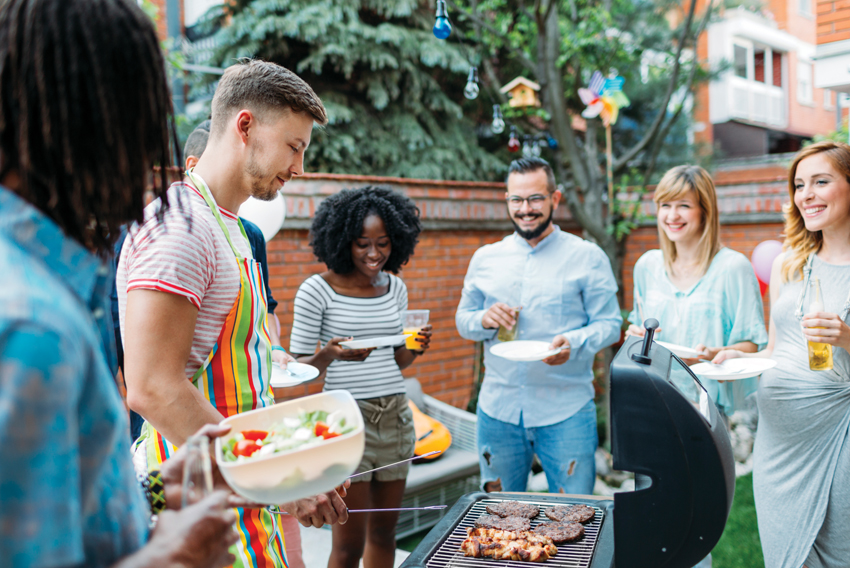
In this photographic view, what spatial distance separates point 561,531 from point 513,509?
227mm

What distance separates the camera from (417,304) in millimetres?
5195

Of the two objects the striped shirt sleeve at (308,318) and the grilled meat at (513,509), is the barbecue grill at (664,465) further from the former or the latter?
the striped shirt sleeve at (308,318)

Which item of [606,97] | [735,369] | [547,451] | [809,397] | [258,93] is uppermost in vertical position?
[606,97]

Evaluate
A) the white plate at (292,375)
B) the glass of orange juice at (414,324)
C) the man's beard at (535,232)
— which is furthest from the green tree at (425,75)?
the white plate at (292,375)

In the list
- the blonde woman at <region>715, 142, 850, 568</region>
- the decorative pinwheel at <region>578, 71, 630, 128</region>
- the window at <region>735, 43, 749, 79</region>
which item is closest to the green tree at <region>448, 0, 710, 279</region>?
the decorative pinwheel at <region>578, 71, 630, 128</region>

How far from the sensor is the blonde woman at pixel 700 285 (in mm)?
2754

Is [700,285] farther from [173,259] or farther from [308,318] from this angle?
[173,259]

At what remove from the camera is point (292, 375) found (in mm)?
A: 2242

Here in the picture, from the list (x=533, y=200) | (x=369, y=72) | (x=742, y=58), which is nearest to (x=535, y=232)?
(x=533, y=200)

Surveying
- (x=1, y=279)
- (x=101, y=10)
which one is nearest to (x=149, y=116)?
(x=101, y=10)

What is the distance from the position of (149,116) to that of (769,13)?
19688mm

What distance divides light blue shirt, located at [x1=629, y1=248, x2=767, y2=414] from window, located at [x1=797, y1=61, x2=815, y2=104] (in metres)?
18.6

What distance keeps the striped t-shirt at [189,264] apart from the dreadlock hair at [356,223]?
159cm

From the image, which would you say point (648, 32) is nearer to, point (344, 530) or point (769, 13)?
point (344, 530)
